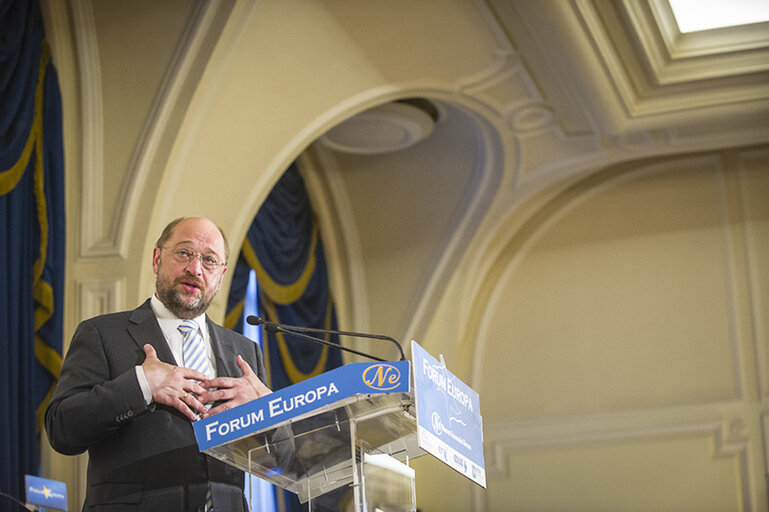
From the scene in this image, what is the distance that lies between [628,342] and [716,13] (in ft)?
8.68

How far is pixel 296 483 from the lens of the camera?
2.49 m

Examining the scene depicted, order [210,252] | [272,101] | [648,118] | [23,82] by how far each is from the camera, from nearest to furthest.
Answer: [210,252] → [23,82] → [272,101] → [648,118]

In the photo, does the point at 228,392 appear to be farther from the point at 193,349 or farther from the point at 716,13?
the point at 716,13

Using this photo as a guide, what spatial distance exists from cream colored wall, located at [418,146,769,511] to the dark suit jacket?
5821 mm

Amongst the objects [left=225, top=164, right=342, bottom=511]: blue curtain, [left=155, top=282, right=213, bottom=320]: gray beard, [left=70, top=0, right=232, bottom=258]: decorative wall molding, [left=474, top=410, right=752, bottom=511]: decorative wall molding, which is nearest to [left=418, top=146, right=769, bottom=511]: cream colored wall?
[left=474, top=410, right=752, bottom=511]: decorative wall molding

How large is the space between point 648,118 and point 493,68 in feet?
4.19

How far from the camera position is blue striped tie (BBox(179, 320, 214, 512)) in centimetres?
265

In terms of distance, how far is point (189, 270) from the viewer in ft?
8.94

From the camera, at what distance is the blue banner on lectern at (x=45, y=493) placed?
4160mm

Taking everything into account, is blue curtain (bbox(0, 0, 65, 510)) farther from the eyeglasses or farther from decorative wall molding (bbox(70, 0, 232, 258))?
the eyeglasses

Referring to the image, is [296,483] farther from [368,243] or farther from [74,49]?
[368,243]

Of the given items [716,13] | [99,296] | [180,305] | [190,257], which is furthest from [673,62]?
[180,305]

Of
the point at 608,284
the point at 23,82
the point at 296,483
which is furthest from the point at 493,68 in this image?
the point at 296,483

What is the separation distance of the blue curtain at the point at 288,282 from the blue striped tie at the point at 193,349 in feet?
13.3
